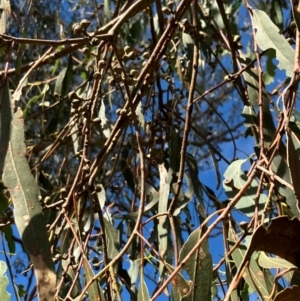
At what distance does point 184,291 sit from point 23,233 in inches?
9.4

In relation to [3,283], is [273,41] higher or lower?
higher

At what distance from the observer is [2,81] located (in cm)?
104

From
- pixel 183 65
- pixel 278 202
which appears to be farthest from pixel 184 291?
pixel 183 65

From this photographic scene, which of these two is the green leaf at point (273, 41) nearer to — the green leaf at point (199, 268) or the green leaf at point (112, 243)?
the green leaf at point (199, 268)

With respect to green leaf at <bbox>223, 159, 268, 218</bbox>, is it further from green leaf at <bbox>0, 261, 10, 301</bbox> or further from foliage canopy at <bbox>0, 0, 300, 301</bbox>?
green leaf at <bbox>0, 261, 10, 301</bbox>

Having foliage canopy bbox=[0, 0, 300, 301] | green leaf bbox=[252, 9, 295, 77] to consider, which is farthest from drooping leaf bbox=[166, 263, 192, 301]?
green leaf bbox=[252, 9, 295, 77]

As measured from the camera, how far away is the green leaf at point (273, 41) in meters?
1.07

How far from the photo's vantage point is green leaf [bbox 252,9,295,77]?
3.51 feet

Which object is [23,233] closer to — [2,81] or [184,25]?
[2,81]

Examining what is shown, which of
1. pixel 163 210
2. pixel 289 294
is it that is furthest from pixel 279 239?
pixel 163 210

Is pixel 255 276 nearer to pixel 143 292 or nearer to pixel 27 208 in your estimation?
pixel 143 292

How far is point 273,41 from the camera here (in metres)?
1.15

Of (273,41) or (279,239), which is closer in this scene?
(279,239)

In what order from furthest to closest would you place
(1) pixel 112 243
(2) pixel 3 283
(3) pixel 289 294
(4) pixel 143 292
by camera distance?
1. (1) pixel 112 243
2. (4) pixel 143 292
3. (2) pixel 3 283
4. (3) pixel 289 294
